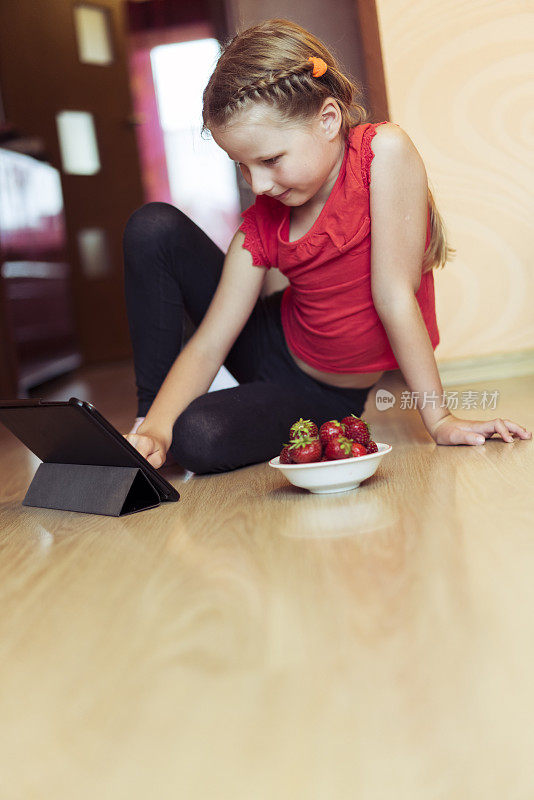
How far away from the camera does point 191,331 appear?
67.2 inches

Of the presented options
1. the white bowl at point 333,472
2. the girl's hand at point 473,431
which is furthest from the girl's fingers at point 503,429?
the white bowl at point 333,472

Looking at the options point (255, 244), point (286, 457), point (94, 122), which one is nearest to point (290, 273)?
point (255, 244)

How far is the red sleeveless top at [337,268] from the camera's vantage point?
1.35 m

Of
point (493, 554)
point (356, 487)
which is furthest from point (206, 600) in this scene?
point (356, 487)

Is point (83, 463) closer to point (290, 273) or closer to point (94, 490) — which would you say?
point (94, 490)

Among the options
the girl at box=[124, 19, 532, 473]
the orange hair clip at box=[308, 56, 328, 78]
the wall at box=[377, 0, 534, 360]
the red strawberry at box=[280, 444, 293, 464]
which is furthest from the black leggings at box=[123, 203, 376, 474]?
the wall at box=[377, 0, 534, 360]

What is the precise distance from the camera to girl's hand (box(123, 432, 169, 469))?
1295mm

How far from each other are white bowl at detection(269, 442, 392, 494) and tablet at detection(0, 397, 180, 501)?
0.20 m

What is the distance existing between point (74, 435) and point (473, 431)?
0.64m

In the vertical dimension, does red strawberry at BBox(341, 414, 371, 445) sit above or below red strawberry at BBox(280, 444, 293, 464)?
above

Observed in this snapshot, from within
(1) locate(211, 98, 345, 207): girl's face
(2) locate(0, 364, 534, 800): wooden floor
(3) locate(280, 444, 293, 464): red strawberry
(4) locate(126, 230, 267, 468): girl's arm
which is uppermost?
(1) locate(211, 98, 345, 207): girl's face

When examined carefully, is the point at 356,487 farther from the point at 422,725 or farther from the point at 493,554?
the point at 422,725

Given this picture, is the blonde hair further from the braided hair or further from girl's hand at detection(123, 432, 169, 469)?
girl's hand at detection(123, 432, 169, 469)

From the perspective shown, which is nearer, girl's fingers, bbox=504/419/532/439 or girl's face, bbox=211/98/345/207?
girl's face, bbox=211/98/345/207
